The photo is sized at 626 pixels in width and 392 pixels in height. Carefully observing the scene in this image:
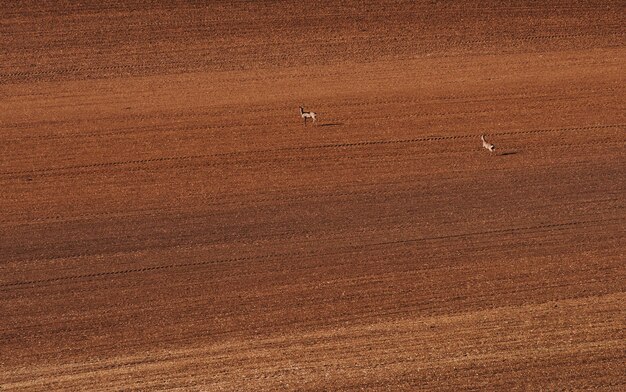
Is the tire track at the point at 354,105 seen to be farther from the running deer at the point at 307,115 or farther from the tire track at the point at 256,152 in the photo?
the tire track at the point at 256,152

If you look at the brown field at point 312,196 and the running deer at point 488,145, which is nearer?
the brown field at point 312,196

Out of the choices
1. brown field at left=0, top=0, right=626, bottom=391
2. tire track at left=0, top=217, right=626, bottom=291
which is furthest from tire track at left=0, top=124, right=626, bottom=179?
tire track at left=0, top=217, right=626, bottom=291

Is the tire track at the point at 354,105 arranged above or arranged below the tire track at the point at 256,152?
above

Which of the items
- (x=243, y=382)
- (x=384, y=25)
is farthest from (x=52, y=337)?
(x=384, y=25)

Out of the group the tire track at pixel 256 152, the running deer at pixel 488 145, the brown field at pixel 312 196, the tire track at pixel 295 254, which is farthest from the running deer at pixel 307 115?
the tire track at pixel 295 254

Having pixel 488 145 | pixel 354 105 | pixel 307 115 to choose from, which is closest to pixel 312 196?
pixel 307 115

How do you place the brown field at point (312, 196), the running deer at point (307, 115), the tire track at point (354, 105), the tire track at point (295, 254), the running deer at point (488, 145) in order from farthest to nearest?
the running deer at point (307, 115) → the tire track at point (354, 105) → the running deer at point (488, 145) → the tire track at point (295, 254) → the brown field at point (312, 196)

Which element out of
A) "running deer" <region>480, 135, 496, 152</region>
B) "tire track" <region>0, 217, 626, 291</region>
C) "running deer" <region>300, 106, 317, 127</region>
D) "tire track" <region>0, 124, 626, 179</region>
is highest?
"running deer" <region>300, 106, 317, 127</region>

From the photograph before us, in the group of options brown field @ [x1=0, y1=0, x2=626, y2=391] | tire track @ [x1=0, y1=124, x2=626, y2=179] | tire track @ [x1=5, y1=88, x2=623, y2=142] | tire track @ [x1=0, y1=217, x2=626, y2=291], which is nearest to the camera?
brown field @ [x1=0, y1=0, x2=626, y2=391]

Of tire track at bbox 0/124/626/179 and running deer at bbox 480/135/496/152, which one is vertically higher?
tire track at bbox 0/124/626/179

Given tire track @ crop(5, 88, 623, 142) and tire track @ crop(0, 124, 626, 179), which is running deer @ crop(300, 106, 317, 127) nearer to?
tire track @ crop(5, 88, 623, 142)
